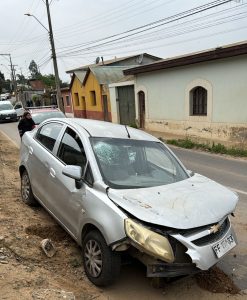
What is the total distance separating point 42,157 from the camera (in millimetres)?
5152

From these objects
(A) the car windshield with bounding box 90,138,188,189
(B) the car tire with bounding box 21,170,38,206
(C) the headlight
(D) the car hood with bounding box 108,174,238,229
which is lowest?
(B) the car tire with bounding box 21,170,38,206

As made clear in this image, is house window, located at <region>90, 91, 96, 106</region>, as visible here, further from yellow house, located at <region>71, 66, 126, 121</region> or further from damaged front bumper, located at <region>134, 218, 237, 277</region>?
damaged front bumper, located at <region>134, 218, 237, 277</region>

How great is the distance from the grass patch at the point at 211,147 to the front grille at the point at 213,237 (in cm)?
945

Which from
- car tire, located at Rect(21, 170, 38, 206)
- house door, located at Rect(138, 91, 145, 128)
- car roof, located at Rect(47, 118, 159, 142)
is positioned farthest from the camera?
house door, located at Rect(138, 91, 145, 128)

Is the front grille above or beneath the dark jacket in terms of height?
beneath

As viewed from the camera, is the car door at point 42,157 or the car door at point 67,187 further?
the car door at point 42,157

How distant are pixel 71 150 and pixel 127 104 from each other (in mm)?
19004

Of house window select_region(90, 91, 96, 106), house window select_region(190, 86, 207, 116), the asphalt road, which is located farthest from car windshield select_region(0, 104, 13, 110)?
house window select_region(190, 86, 207, 116)

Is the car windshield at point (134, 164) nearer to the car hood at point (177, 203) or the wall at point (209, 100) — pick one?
the car hood at point (177, 203)

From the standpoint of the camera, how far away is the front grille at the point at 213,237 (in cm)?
328

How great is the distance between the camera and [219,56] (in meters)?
14.2

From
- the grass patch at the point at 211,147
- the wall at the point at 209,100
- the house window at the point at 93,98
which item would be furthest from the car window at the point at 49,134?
Answer: the house window at the point at 93,98

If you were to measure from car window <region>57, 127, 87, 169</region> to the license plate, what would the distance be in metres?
1.78

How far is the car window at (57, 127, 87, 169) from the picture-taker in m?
4.28
